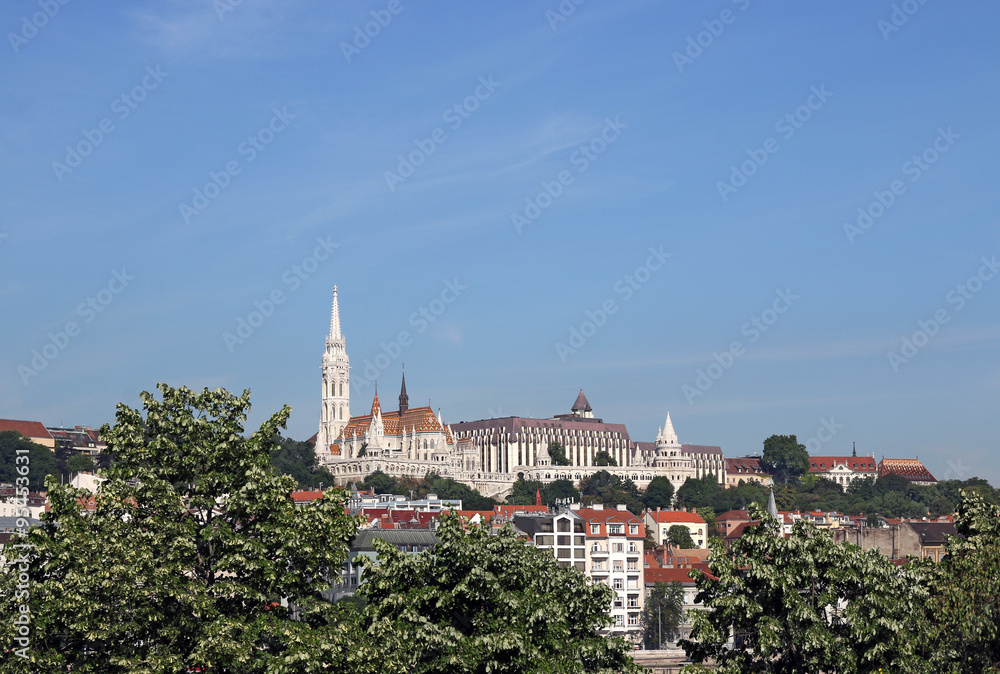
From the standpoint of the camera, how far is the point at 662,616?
4316 inches

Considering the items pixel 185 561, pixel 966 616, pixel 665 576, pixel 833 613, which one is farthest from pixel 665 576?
pixel 185 561

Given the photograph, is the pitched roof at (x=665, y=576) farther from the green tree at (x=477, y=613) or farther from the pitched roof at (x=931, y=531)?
the green tree at (x=477, y=613)

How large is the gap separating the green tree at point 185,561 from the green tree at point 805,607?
10051 millimetres

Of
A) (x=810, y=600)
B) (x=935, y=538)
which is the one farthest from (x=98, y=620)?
(x=935, y=538)

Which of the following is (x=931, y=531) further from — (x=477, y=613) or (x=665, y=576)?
(x=477, y=613)

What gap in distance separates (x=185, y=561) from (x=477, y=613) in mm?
7601

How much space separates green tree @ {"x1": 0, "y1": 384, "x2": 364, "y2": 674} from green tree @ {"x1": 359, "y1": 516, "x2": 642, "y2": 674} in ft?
4.65

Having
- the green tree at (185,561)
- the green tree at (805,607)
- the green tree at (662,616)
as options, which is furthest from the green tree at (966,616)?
the green tree at (662,616)

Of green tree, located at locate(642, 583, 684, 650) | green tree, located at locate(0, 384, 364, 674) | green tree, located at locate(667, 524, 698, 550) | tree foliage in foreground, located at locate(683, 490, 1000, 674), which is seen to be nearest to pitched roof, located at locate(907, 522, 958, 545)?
green tree, located at locate(642, 583, 684, 650)

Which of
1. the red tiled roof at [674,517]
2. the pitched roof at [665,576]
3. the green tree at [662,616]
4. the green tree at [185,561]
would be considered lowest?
the green tree at [662,616]

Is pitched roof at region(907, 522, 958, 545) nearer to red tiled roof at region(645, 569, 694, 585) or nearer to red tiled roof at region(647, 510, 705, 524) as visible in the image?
red tiled roof at region(645, 569, 694, 585)

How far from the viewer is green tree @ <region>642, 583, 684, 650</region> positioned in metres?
109

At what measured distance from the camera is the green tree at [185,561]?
105 feet

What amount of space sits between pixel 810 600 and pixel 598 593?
590 centimetres
